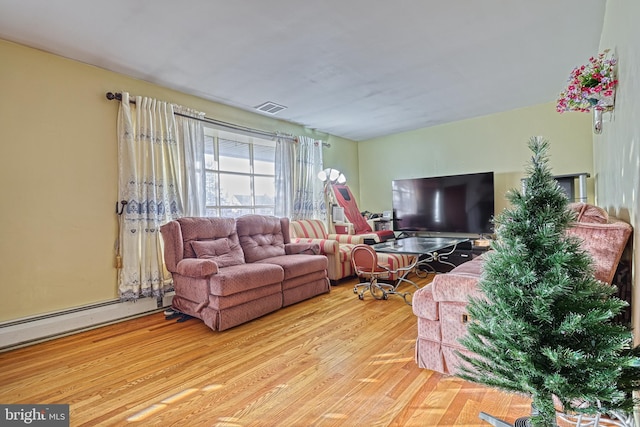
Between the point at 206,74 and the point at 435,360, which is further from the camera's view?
the point at 206,74

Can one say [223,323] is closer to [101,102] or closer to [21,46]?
[101,102]

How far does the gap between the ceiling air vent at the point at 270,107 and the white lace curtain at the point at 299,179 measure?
50cm

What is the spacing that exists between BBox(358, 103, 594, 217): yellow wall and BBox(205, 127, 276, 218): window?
7.57ft

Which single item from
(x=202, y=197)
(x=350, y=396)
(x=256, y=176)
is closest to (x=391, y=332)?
(x=350, y=396)

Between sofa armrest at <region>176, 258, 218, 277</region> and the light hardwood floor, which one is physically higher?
sofa armrest at <region>176, 258, 218, 277</region>

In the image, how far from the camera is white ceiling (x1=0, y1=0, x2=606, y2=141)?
216 cm

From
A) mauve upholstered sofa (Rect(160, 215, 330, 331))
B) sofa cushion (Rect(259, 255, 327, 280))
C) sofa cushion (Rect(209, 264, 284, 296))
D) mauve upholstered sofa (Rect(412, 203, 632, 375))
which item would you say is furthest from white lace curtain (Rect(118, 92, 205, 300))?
mauve upholstered sofa (Rect(412, 203, 632, 375))

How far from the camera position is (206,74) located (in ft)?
10.3

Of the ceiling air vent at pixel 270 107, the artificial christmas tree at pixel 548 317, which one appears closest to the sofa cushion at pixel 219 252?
the ceiling air vent at pixel 270 107

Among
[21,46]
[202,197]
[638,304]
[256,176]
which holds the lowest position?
[638,304]

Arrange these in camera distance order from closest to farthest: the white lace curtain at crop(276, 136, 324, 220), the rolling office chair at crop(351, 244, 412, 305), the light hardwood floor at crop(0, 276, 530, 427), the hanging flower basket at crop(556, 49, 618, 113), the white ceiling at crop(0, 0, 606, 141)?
the light hardwood floor at crop(0, 276, 530, 427) → the hanging flower basket at crop(556, 49, 618, 113) → the white ceiling at crop(0, 0, 606, 141) → the rolling office chair at crop(351, 244, 412, 305) → the white lace curtain at crop(276, 136, 324, 220)

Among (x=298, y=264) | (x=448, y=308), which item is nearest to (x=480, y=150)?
(x=298, y=264)

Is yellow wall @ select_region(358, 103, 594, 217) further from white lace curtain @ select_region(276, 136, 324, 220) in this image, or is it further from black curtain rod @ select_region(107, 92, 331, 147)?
black curtain rod @ select_region(107, 92, 331, 147)

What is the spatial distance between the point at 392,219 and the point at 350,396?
4.23m
